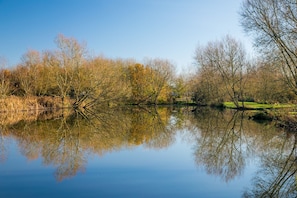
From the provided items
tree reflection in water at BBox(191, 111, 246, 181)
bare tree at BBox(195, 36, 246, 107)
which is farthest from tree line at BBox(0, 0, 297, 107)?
tree reflection in water at BBox(191, 111, 246, 181)

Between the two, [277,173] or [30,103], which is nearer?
[277,173]

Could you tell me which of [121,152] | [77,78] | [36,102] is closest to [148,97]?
[77,78]

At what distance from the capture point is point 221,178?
288 inches

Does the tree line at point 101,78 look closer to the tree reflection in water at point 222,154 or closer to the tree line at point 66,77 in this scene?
the tree line at point 66,77

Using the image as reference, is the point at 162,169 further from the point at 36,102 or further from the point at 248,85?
the point at 248,85

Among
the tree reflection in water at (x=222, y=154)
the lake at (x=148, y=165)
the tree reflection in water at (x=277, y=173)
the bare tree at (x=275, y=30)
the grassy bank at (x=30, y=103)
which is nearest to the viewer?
the tree reflection in water at (x=277, y=173)

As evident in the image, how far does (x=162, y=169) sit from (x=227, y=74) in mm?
29956

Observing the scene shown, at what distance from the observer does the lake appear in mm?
6289

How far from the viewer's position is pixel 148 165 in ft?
28.5

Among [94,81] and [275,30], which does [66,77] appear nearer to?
[94,81]

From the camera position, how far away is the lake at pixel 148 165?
6.29 m

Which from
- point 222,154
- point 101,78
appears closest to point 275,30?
point 222,154

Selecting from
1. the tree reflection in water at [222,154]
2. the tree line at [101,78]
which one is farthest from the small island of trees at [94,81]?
the tree reflection in water at [222,154]

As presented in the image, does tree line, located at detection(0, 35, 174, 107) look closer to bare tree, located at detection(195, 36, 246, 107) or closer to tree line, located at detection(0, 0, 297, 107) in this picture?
tree line, located at detection(0, 0, 297, 107)
